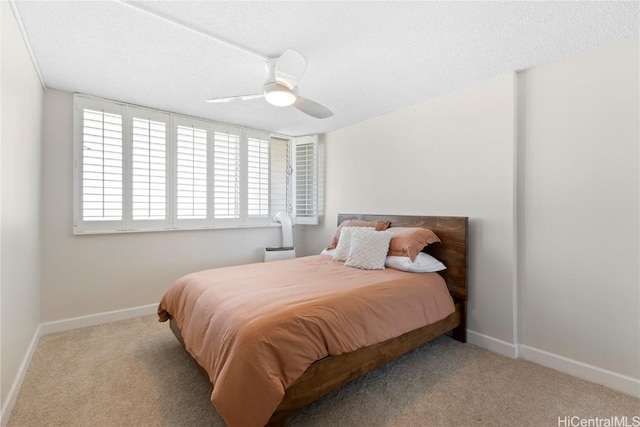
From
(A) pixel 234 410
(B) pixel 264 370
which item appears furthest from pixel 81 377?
(B) pixel 264 370

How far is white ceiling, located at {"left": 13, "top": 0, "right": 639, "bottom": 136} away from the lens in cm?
168

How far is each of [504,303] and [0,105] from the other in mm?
3673

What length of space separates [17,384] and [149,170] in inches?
84.2

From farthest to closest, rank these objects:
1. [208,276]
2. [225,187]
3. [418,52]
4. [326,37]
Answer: [225,187]
[208,276]
[418,52]
[326,37]

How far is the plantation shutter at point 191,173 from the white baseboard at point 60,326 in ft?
3.57

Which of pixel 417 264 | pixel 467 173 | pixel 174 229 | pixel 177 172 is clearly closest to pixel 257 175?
pixel 177 172

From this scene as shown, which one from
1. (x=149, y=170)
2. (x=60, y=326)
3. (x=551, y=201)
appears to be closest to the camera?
(x=551, y=201)

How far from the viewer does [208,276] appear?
237 centimetres

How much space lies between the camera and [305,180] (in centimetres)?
450

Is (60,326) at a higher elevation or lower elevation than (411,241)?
lower

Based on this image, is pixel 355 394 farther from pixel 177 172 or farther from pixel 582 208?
pixel 177 172

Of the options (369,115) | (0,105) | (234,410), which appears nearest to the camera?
(234,410)

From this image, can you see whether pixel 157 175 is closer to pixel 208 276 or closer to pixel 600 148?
pixel 208 276

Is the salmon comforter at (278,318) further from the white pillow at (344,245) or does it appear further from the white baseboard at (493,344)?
the white baseboard at (493,344)
